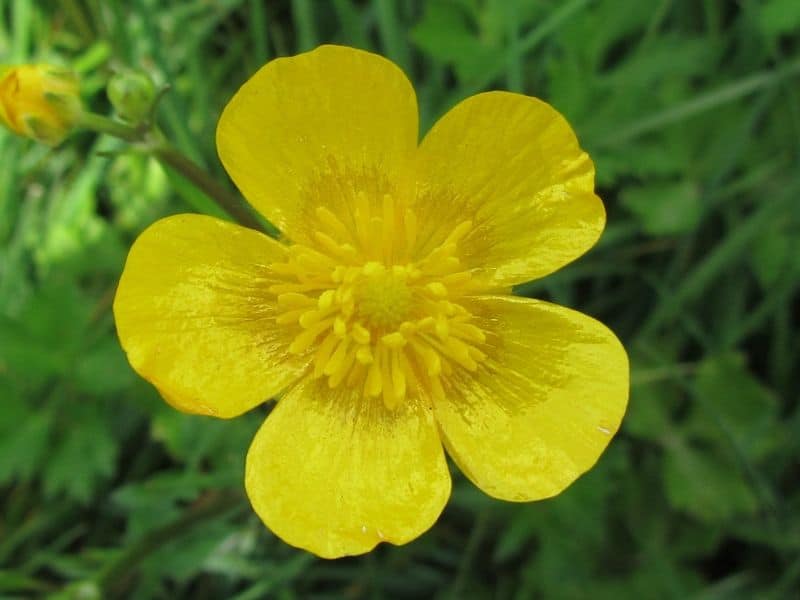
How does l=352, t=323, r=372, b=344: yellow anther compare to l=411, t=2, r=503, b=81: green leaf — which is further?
l=411, t=2, r=503, b=81: green leaf

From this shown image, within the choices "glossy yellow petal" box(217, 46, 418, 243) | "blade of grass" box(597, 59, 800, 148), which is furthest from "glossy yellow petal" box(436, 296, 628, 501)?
"blade of grass" box(597, 59, 800, 148)

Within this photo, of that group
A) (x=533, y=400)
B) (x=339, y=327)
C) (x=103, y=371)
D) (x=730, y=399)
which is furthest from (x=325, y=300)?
(x=730, y=399)

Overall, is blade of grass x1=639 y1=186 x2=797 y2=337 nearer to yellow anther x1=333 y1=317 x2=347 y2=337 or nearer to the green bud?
yellow anther x1=333 y1=317 x2=347 y2=337

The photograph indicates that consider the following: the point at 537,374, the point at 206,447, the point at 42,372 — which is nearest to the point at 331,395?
the point at 537,374

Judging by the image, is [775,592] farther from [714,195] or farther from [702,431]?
[714,195]

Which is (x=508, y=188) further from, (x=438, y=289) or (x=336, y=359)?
(x=336, y=359)

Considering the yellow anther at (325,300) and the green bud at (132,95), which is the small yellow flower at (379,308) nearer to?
the yellow anther at (325,300)
